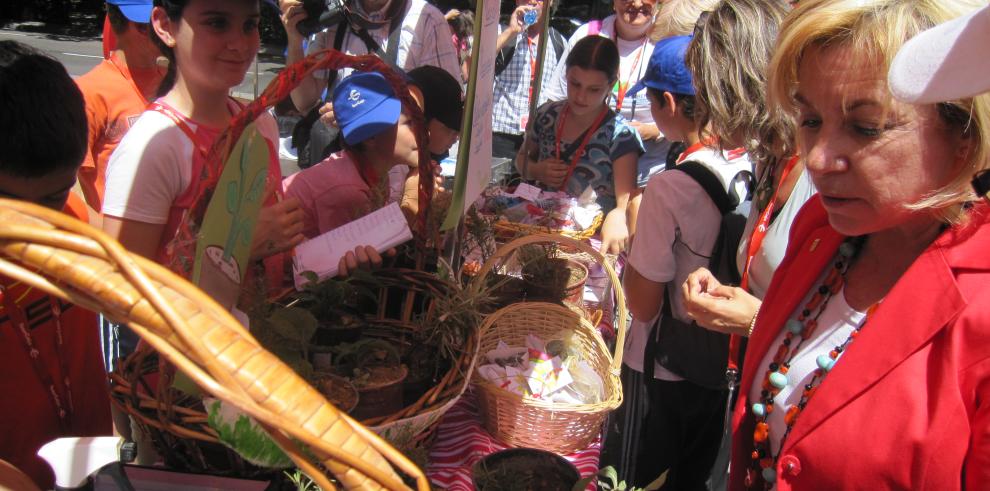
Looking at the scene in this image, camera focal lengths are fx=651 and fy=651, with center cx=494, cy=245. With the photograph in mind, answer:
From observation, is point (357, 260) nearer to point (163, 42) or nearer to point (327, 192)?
point (327, 192)

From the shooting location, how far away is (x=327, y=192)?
201 cm

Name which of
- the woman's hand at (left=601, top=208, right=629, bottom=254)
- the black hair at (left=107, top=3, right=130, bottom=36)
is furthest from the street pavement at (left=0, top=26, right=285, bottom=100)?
the woman's hand at (left=601, top=208, right=629, bottom=254)

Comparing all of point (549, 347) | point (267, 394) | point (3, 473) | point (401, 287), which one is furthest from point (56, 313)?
point (549, 347)

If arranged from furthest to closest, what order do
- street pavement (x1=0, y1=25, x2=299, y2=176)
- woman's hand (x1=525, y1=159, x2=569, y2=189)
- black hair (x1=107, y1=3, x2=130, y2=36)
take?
street pavement (x1=0, y1=25, x2=299, y2=176) → woman's hand (x1=525, y1=159, x2=569, y2=189) → black hair (x1=107, y1=3, x2=130, y2=36)

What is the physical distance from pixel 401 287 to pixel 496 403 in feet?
1.16

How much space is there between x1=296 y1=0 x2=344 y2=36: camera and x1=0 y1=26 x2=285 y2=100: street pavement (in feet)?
21.5

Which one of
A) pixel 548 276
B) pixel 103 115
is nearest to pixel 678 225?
pixel 548 276

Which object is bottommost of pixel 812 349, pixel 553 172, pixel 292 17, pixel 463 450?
pixel 463 450

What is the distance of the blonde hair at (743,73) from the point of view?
1.72 meters

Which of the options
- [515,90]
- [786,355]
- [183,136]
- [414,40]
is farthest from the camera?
[515,90]

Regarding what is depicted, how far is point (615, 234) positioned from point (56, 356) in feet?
6.65

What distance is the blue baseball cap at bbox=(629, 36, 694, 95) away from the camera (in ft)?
6.77

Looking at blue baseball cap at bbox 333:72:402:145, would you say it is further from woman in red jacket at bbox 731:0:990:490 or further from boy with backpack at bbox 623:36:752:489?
woman in red jacket at bbox 731:0:990:490

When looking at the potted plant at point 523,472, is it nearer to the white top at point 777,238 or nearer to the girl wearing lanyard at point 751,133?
the girl wearing lanyard at point 751,133
